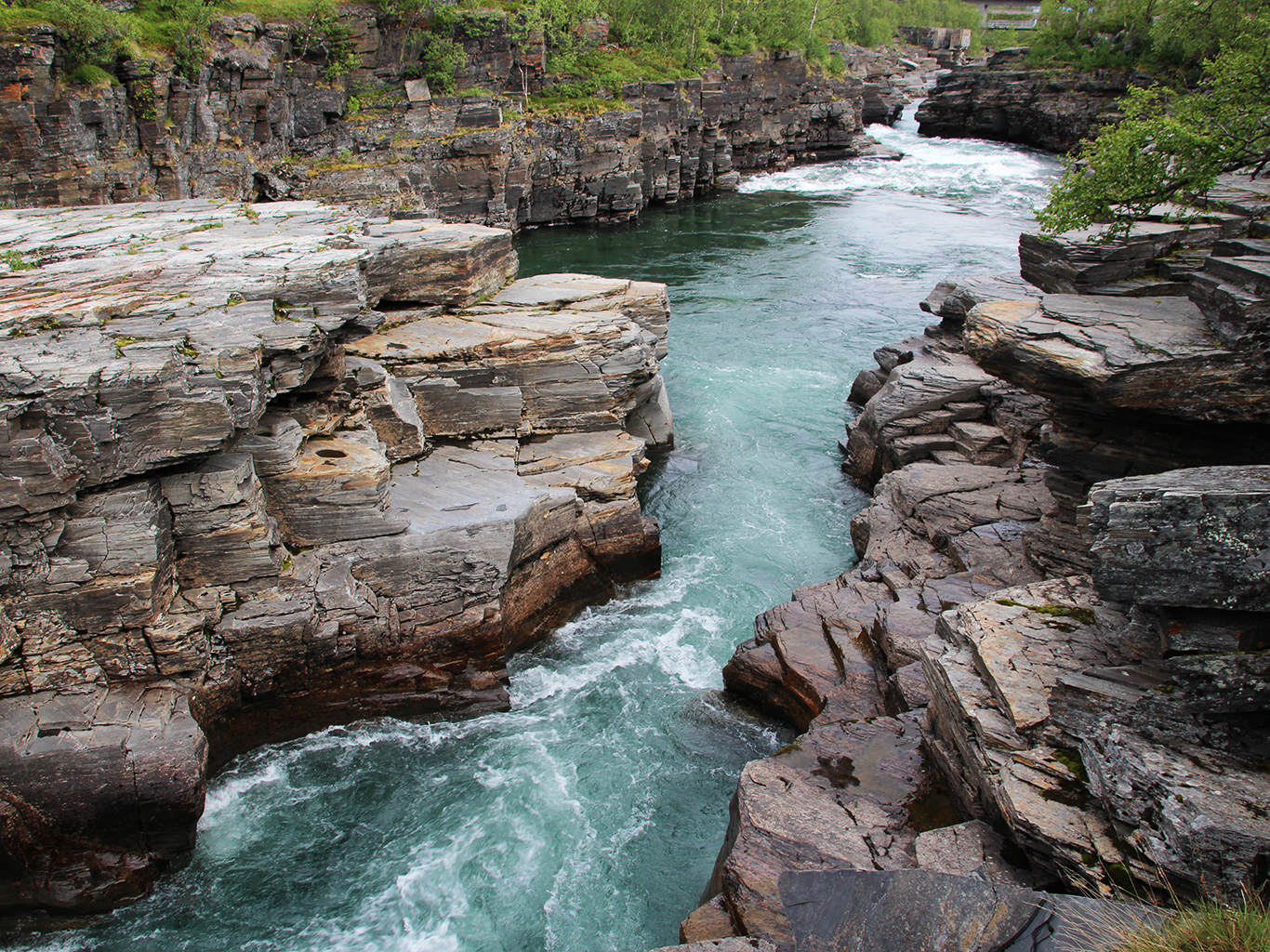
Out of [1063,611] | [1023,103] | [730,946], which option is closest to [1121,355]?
[1063,611]

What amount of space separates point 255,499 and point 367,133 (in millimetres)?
32320

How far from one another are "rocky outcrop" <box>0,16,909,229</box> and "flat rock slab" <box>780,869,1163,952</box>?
25.5m

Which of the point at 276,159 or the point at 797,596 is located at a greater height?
the point at 276,159

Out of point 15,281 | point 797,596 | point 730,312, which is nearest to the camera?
point 15,281

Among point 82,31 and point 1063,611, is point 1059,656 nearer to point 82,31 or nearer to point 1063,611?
point 1063,611

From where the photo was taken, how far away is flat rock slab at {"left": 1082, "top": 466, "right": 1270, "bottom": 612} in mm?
7586

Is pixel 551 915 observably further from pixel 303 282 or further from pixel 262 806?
pixel 303 282

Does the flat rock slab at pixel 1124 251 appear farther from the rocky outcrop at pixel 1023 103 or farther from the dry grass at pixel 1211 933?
the rocky outcrop at pixel 1023 103

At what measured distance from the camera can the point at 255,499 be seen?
493 inches

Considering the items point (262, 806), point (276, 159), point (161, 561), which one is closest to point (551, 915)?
point (262, 806)

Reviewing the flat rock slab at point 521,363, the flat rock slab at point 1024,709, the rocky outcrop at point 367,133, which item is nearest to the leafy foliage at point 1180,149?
the flat rock slab at point 1024,709

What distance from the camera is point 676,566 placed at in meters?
17.4

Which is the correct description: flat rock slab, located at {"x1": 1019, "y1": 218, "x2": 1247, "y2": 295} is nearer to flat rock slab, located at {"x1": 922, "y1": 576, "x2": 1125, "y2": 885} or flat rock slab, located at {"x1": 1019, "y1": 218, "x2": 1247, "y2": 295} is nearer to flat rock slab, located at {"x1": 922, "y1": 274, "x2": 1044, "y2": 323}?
flat rock slab, located at {"x1": 922, "y1": 274, "x2": 1044, "y2": 323}

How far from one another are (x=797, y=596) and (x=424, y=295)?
10265 mm
